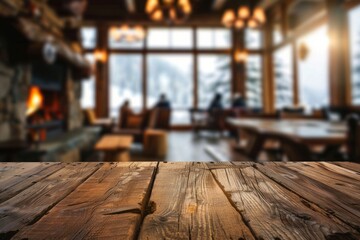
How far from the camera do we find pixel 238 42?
33.8 ft

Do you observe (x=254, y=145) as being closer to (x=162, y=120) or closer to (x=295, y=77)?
(x=162, y=120)

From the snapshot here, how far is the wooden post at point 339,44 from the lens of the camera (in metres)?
6.45

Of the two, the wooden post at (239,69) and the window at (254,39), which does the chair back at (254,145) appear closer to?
the wooden post at (239,69)

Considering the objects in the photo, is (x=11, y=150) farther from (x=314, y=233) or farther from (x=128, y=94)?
(x=128, y=94)

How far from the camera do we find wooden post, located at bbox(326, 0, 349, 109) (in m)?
6.45

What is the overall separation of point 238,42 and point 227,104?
2.41 meters

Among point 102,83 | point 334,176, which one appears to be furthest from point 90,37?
point 334,176

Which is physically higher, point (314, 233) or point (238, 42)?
point (238, 42)

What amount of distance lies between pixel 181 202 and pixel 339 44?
730cm

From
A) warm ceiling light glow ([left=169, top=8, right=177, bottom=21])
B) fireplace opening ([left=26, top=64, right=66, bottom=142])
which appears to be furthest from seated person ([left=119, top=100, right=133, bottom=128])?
warm ceiling light glow ([left=169, top=8, right=177, bottom=21])


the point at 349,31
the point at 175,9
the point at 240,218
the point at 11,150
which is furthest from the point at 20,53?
the point at 349,31

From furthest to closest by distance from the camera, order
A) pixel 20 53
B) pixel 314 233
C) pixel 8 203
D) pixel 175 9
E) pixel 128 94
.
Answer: pixel 128 94, pixel 175 9, pixel 20 53, pixel 8 203, pixel 314 233

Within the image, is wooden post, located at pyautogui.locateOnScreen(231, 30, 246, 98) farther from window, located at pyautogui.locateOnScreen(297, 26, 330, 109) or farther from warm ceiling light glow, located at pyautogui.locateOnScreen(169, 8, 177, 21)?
warm ceiling light glow, located at pyautogui.locateOnScreen(169, 8, 177, 21)

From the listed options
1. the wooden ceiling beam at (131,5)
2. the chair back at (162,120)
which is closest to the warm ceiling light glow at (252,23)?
the chair back at (162,120)
